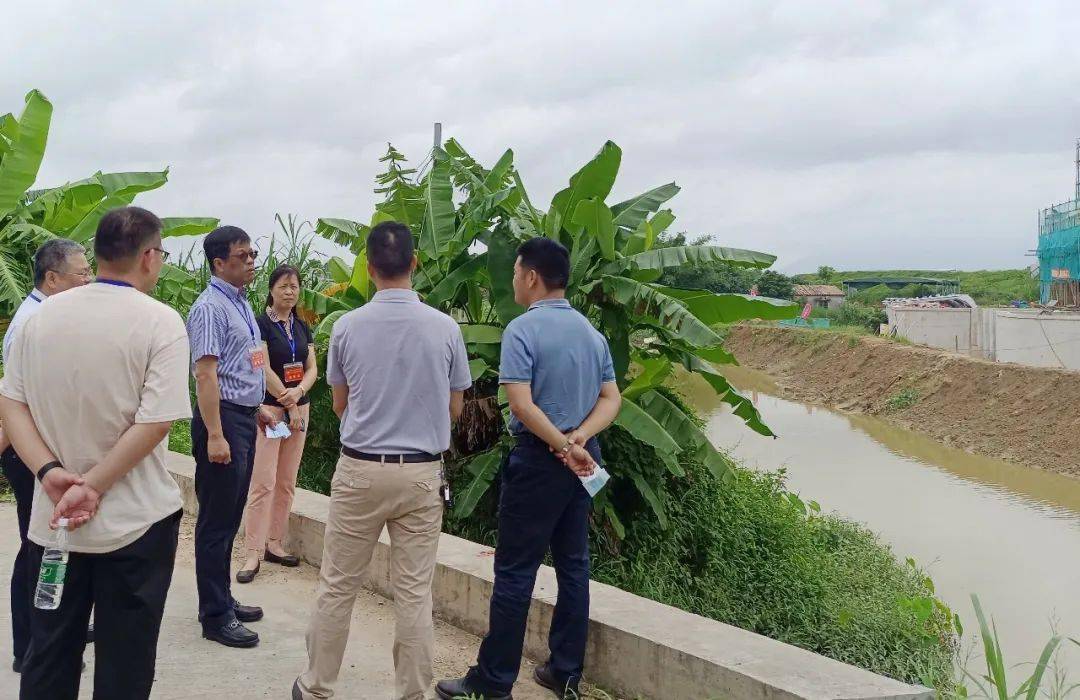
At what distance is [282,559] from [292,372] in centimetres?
102

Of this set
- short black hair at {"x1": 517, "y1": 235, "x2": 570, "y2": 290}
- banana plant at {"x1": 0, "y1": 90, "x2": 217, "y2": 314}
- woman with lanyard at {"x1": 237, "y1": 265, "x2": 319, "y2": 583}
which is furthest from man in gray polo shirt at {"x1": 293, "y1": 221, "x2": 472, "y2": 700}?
banana plant at {"x1": 0, "y1": 90, "x2": 217, "y2": 314}

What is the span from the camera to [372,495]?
302 cm

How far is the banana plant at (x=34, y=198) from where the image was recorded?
305 inches

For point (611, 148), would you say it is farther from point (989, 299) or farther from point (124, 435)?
point (989, 299)

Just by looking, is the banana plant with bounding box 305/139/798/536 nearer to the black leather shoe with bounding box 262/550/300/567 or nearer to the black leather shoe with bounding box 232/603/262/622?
the black leather shoe with bounding box 262/550/300/567

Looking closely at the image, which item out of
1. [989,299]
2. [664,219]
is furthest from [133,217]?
[989,299]

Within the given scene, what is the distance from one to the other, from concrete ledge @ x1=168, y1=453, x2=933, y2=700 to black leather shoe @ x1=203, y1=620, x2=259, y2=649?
82 centimetres

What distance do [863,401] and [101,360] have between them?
2453 cm

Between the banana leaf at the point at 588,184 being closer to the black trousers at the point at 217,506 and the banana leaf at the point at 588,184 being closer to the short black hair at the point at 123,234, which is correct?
the black trousers at the point at 217,506

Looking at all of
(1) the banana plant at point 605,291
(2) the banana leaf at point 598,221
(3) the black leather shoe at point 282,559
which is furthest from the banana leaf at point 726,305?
(3) the black leather shoe at point 282,559

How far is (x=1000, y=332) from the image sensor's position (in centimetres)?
2495

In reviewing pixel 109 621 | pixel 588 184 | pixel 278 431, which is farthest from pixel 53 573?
pixel 588 184

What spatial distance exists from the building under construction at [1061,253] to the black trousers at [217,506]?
114ft

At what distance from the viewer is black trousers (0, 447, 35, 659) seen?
328 cm
